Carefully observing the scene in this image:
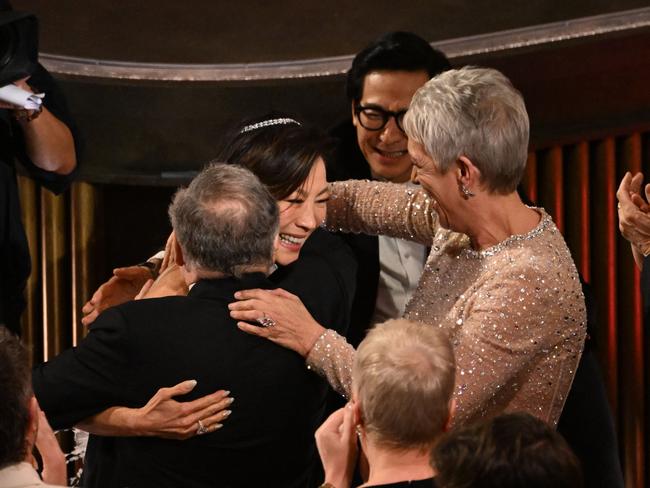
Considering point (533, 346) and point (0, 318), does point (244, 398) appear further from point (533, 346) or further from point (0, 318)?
point (0, 318)

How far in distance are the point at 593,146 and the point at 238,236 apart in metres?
2.05

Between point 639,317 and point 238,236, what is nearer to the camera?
point 238,236

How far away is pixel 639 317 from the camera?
3799 millimetres

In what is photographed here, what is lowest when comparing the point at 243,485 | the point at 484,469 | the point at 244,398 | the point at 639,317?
the point at 639,317

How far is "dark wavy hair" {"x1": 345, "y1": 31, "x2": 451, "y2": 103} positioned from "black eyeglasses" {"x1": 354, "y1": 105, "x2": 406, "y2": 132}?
0.08 metres

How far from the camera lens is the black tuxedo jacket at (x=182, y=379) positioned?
2.02m

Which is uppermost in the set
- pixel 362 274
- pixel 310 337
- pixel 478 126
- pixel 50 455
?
pixel 478 126

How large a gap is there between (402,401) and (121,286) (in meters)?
1.04

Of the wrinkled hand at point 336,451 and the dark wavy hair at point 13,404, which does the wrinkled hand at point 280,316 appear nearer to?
the wrinkled hand at point 336,451

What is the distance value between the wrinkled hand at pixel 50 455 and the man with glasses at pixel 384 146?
1169 millimetres

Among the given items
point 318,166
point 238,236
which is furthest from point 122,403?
point 318,166

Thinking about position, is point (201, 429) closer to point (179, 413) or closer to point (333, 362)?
point (179, 413)

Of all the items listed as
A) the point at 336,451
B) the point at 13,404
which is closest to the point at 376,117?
the point at 336,451

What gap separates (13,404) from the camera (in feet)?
5.54
